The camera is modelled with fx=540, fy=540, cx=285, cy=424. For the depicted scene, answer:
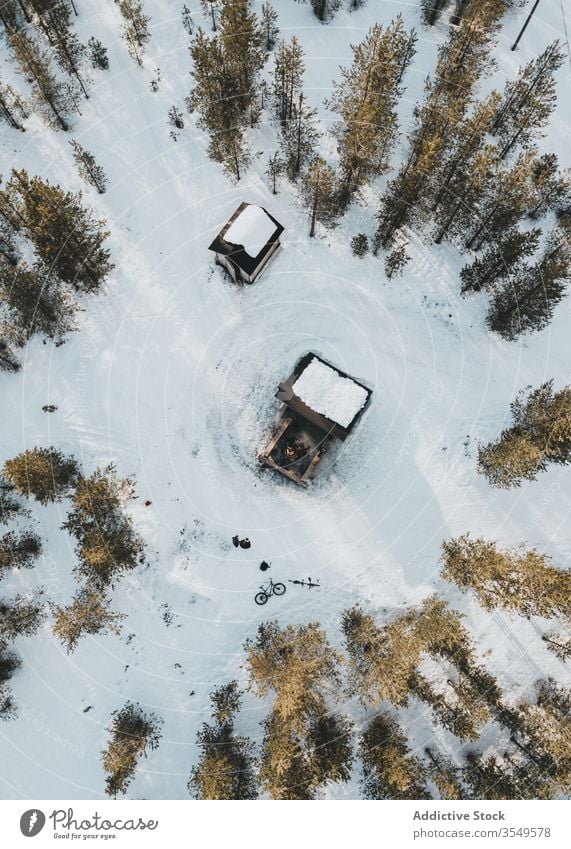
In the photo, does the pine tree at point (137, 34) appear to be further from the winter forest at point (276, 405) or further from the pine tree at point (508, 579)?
the pine tree at point (508, 579)

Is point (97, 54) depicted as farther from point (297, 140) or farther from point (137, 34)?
point (297, 140)

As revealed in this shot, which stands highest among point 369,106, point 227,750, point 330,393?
point 369,106

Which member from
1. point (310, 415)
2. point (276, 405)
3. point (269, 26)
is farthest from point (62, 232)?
point (269, 26)

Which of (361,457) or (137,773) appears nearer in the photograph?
(137,773)

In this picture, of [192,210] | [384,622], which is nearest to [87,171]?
[192,210]

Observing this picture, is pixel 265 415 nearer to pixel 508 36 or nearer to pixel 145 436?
pixel 145 436

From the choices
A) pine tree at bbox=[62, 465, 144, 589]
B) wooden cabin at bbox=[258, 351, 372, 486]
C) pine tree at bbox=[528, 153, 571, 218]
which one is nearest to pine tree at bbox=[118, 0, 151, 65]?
wooden cabin at bbox=[258, 351, 372, 486]

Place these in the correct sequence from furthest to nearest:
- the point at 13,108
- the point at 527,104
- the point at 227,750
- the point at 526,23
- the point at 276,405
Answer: the point at 526,23 → the point at 13,108 → the point at 527,104 → the point at 276,405 → the point at 227,750
